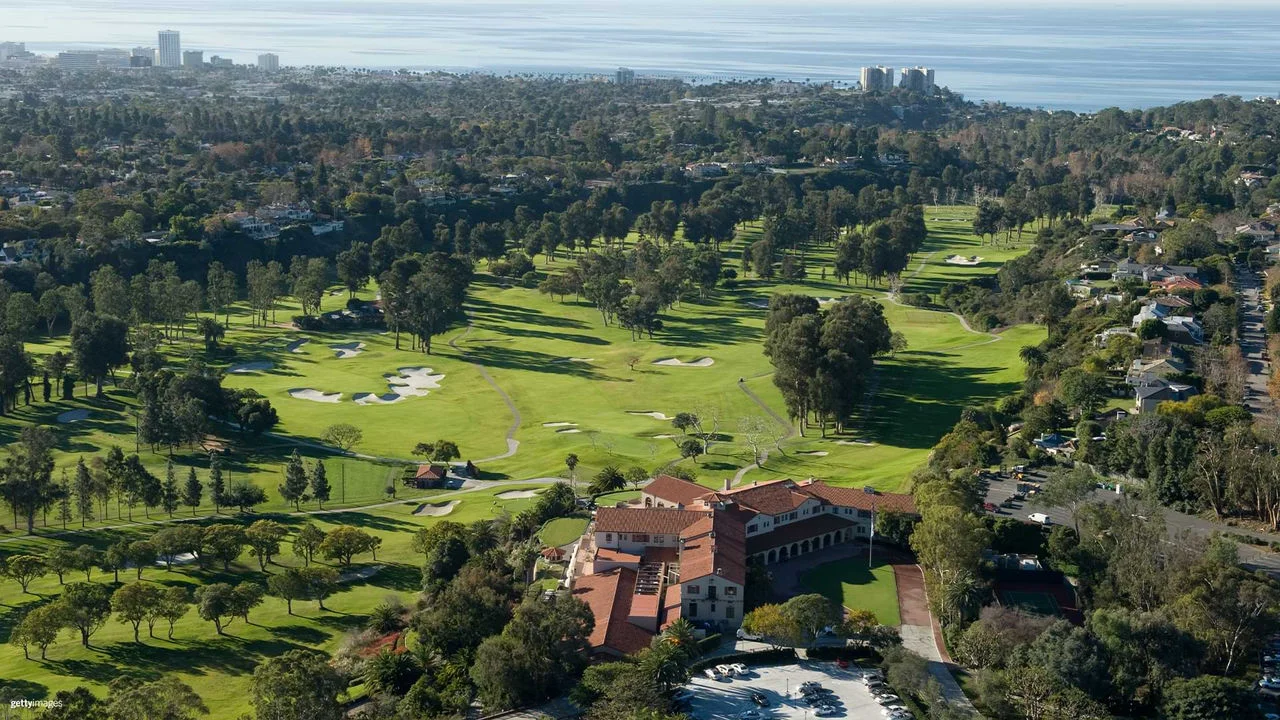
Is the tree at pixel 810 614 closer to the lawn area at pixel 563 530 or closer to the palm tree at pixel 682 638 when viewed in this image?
the palm tree at pixel 682 638

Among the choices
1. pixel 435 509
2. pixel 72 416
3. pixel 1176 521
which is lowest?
pixel 435 509

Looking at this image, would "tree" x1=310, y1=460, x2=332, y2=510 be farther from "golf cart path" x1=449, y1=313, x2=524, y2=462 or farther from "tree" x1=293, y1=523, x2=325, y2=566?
"golf cart path" x1=449, y1=313, x2=524, y2=462

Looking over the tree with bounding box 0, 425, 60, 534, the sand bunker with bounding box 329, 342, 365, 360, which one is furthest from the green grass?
the sand bunker with bounding box 329, 342, 365, 360

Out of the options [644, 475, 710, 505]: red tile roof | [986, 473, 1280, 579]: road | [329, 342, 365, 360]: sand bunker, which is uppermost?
[986, 473, 1280, 579]: road

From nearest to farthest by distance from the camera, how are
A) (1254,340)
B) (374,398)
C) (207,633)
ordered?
(207,633)
(1254,340)
(374,398)

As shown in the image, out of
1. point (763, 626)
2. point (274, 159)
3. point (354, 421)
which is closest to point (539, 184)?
point (274, 159)

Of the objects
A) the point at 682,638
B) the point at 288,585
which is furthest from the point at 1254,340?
the point at 288,585

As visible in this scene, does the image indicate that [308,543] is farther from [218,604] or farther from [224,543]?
[218,604]

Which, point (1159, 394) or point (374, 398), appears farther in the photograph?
point (374, 398)
